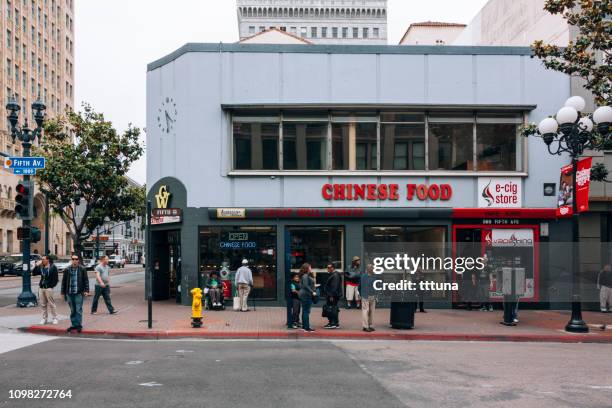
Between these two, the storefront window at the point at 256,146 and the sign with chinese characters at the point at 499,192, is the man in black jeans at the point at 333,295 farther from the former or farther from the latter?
the sign with chinese characters at the point at 499,192

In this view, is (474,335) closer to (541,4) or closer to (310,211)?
(310,211)

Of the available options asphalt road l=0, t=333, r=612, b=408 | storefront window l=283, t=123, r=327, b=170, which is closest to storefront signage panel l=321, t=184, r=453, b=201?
storefront window l=283, t=123, r=327, b=170

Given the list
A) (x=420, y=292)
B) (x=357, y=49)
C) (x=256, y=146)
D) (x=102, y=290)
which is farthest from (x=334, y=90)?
(x=102, y=290)

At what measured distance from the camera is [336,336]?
13875 mm

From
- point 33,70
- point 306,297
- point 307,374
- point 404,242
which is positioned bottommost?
point 307,374

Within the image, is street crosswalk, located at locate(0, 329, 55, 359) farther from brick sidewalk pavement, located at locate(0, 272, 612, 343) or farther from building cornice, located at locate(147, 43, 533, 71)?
building cornice, located at locate(147, 43, 533, 71)

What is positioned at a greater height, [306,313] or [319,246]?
[319,246]

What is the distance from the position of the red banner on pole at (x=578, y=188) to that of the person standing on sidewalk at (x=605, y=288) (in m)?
3.80

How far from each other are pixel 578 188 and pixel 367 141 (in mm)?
7282

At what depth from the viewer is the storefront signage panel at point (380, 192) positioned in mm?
19812

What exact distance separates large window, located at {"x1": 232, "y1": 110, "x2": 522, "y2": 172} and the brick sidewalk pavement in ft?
16.5

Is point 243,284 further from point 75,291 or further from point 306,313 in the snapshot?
point 75,291

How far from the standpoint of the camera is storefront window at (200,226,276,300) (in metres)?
19.8

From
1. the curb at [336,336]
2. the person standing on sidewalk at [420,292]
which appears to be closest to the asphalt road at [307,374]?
the curb at [336,336]
